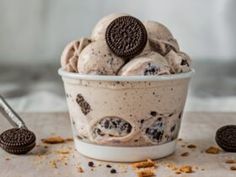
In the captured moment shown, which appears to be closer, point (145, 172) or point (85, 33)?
point (145, 172)

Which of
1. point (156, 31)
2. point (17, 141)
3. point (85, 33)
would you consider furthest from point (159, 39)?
point (85, 33)

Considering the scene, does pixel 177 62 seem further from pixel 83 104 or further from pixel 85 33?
pixel 85 33

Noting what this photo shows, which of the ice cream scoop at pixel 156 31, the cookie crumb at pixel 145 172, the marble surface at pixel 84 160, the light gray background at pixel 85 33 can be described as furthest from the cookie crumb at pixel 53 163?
the light gray background at pixel 85 33

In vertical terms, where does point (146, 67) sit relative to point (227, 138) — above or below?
above

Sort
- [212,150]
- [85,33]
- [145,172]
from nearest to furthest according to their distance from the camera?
[145,172]
[212,150]
[85,33]

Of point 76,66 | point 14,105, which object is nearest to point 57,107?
point 14,105

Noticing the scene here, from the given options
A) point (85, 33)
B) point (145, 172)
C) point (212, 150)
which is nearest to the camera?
point (145, 172)
